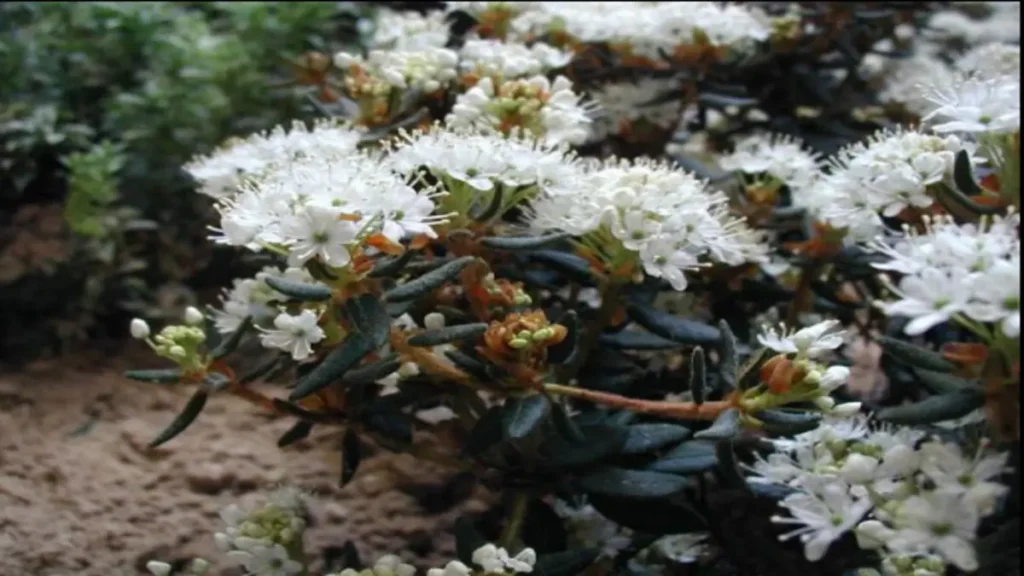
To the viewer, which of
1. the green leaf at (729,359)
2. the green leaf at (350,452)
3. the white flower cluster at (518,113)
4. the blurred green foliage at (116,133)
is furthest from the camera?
the blurred green foliage at (116,133)

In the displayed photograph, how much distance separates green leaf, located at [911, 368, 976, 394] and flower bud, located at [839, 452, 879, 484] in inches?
3.9

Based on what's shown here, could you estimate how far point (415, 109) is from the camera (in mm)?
1691

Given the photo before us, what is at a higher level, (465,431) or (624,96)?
(624,96)

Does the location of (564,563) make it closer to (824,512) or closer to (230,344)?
(824,512)

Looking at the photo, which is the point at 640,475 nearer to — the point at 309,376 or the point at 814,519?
the point at 814,519

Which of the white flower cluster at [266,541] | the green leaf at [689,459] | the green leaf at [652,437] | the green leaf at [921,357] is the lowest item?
the white flower cluster at [266,541]

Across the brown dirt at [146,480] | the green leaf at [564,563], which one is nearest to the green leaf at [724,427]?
the green leaf at [564,563]

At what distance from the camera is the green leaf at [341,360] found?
112 centimetres

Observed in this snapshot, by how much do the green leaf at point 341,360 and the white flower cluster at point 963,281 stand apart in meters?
0.52

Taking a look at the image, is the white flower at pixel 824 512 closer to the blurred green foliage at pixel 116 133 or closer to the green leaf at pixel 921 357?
the green leaf at pixel 921 357

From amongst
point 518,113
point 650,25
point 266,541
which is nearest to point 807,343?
point 518,113

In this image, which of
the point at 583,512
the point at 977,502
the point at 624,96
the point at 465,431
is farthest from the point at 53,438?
the point at 977,502

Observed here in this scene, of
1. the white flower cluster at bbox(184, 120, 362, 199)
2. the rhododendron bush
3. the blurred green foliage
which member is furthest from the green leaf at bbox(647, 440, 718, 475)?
the blurred green foliage

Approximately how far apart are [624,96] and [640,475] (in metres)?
1.04
